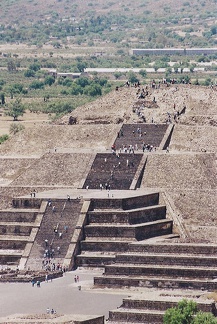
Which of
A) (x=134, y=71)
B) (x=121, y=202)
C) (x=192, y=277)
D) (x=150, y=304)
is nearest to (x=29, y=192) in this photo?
(x=121, y=202)

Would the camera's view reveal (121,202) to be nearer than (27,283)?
No

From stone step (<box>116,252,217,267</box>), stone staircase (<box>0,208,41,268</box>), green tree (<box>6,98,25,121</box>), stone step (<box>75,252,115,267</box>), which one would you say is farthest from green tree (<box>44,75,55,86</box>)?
stone step (<box>116,252,217,267</box>)

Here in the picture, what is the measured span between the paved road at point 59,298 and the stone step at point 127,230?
3.28m

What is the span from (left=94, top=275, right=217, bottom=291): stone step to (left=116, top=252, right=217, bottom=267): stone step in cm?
107

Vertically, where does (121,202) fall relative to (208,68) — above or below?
above

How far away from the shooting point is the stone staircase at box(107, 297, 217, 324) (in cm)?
6012

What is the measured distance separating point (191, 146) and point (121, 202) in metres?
11.2

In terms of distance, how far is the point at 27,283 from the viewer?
70625 millimetres

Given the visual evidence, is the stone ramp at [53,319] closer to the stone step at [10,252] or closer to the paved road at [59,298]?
the paved road at [59,298]

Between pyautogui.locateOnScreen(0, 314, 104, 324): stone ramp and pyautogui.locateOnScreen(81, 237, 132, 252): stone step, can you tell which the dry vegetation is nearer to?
pyautogui.locateOnScreen(81, 237, 132, 252): stone step

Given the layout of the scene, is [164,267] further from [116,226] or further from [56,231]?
[56,231]

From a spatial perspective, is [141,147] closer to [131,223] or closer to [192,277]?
[131,223]

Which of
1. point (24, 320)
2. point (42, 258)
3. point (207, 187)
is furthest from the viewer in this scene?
point (207, 187)

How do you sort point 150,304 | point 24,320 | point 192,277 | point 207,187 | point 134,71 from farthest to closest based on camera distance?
point 134,71, point 207,187, point 192,277, point 150,304, point 24,320
